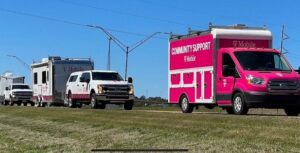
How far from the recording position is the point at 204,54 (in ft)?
75.7

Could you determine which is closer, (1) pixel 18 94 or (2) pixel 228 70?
(2) pixel 228 70

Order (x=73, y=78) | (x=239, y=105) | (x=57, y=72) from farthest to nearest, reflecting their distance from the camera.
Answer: (x=57, y=72)
(x=73, y=78)
(x=239, y=105)

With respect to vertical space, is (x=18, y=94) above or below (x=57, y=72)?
below

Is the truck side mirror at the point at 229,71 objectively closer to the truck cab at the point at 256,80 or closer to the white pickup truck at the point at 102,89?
the truck cab at the point at 256,80

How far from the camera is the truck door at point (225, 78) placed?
21.2m

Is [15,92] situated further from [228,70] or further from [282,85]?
[282,85]

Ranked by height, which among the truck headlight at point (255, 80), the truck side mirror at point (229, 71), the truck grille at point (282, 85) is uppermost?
the truck side mirror at point (229, 71)

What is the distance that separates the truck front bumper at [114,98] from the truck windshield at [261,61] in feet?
38.2

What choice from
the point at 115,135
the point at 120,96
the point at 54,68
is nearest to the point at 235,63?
the point at 115,135

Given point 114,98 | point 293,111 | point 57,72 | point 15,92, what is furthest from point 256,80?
point 15,92

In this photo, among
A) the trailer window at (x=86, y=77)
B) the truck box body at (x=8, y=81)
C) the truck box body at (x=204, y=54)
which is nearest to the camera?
the truck box body at (x=204, y=54)

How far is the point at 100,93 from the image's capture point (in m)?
31.7

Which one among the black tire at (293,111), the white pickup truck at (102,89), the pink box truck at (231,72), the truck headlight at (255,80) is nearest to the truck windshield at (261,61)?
the pink box truck at (231,72)

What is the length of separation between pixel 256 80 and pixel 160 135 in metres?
6.80
